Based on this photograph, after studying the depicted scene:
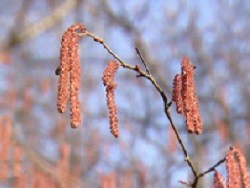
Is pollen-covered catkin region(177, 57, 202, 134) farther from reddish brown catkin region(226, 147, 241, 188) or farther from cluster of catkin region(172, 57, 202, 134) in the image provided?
reddish brown catkin region(226, 147, 241, 188)

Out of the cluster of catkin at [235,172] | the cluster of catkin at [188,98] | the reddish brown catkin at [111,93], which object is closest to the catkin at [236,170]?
the cluster of catkin at [235,172]

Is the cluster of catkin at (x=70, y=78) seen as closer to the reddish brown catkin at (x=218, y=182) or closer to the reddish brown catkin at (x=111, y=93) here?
the reddish brown catkin at (x=111, y=93)

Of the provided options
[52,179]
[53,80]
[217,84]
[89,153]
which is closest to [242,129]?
[217,84]

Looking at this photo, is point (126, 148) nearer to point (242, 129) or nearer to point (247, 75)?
point (242, 129)

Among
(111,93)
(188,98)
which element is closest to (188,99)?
(188,98)

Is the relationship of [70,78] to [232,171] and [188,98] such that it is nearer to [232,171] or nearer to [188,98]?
[188,98]
